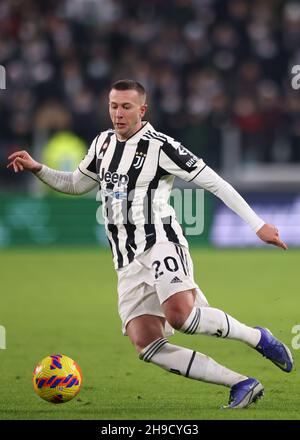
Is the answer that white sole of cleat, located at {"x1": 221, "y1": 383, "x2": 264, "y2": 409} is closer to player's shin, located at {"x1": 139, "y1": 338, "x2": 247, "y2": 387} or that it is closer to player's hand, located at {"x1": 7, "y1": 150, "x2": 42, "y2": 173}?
player's shin, located at {"x1": 139, "y1": 338, "x2": 247, "y2": 387}

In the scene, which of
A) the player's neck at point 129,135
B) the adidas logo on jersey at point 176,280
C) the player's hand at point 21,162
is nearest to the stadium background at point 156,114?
the player's hand at point 21,162

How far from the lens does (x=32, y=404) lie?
266 inches

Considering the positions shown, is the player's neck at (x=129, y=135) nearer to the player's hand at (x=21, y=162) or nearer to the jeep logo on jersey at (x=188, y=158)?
the jeep logo on jersey at (x=188, y=158)

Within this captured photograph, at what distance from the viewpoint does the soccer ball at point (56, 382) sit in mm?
6617

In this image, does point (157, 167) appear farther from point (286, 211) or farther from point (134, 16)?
point (134, 16)

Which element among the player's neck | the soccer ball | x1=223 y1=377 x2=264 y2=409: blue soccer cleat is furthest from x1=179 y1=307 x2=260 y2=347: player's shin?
the player's neck

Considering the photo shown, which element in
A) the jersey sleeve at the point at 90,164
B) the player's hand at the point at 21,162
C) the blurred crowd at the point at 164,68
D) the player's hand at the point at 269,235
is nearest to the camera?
the player's hand at the point at 269,235

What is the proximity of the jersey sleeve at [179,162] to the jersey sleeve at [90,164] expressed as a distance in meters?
0.56

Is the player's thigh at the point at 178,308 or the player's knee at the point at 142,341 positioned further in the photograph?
the player's knee at the point at 142,341

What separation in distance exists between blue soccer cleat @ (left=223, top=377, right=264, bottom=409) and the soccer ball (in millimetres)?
946

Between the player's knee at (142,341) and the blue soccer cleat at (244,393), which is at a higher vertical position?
the player's knee at (142,341)

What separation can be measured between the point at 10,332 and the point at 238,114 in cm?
1030

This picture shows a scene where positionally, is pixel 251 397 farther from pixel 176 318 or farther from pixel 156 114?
pixel 156 114
